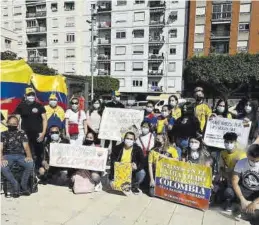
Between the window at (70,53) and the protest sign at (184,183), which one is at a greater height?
the window at (70,53)

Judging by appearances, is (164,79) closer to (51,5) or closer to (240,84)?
(240,84)

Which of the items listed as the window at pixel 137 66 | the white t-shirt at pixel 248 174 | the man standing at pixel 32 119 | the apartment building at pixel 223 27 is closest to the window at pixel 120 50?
the window at pixel 137 66

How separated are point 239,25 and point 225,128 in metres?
41.1

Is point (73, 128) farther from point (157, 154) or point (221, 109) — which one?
point (221, 109)

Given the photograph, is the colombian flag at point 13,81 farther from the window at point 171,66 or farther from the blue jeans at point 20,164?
the window at point 171,66

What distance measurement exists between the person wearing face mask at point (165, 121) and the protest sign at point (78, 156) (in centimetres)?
160

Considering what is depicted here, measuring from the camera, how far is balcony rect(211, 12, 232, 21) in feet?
144

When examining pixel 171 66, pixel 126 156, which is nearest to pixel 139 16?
pixel 171 66

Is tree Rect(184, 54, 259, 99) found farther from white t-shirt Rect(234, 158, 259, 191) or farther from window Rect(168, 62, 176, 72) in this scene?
white t-shirt Rect(234, 158, 259, 191)

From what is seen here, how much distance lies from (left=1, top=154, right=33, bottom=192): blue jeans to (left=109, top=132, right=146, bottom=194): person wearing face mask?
1416 millimetres

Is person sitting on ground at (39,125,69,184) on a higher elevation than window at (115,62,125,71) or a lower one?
lower

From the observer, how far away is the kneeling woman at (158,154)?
547 cm

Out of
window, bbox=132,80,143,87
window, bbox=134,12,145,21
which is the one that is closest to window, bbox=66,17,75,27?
window, bbox=134,12,145,21

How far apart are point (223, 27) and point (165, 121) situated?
1641 inches
